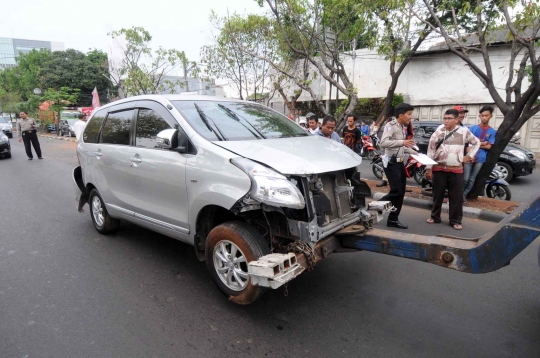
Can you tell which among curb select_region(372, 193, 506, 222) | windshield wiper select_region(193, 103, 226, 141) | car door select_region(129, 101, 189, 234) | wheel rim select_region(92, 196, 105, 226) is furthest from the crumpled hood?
curb select_region(372, 193, 506, 222)

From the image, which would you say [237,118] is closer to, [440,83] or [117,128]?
[117,128]

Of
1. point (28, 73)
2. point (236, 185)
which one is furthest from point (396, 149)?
point (28, 73)

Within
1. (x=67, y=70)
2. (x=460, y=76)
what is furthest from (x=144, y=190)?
(x=67, y=70)

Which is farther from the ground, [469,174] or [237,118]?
[237,118]

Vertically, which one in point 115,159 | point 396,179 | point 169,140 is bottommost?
point 396,179

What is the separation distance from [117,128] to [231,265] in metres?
2.47

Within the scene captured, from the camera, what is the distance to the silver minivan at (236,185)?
8.73 feet

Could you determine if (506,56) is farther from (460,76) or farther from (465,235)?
(465,235)

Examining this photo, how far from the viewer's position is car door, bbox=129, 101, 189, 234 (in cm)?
327

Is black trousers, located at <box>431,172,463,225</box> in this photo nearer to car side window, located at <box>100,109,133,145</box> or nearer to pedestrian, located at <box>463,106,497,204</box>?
pedestrian, located at <box>463,106,497,204</box>

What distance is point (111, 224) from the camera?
15.7ft

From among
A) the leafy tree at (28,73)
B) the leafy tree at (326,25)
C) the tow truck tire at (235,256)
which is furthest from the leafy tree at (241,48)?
the leafy tree at (28,73)

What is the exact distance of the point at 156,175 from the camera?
11.4 ft

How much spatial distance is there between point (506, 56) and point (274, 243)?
52.3 ft
